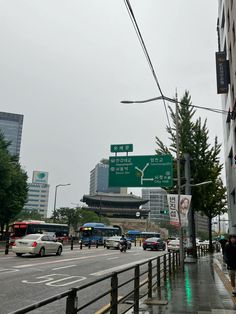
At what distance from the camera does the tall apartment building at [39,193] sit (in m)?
162

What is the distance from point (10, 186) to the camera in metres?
43.0

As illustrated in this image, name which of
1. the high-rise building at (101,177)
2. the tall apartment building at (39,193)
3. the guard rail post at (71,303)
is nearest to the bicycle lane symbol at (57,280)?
the guard rail post at (71,303)

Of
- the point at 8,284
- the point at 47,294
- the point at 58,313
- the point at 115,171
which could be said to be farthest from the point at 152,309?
the point at 115,171

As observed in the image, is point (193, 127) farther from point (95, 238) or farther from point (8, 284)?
point (95, 238)

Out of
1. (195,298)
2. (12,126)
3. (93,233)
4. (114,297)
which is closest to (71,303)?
(114,297)

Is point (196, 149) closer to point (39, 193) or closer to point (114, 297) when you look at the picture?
point (114, 297)

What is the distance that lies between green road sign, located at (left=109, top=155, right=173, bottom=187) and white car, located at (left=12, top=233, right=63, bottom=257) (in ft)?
20.6

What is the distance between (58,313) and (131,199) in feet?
326

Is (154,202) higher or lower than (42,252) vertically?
higher

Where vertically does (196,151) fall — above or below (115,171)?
above

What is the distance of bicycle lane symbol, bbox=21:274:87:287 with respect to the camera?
437 inches

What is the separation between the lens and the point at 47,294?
934 centimetres

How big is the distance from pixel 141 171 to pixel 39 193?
500 feet

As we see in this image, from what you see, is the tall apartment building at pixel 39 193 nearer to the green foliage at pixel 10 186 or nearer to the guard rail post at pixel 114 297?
the green foliage at pixel 10 186
